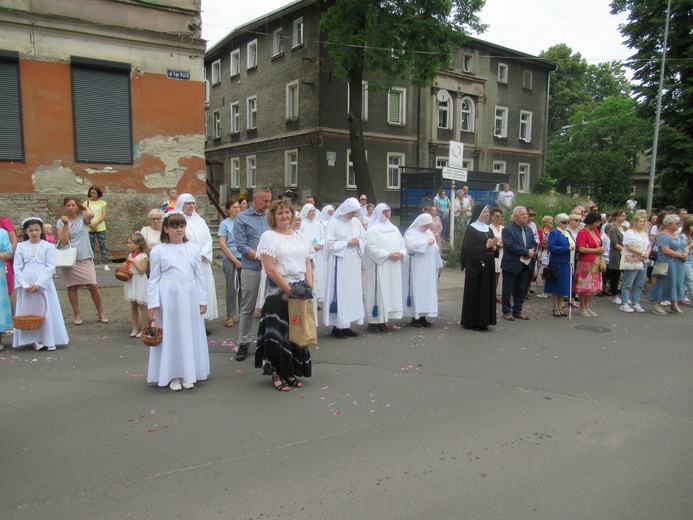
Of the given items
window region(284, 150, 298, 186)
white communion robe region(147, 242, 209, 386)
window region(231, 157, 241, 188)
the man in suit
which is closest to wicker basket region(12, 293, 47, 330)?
white communion robe region(147, 242, 209, 386)

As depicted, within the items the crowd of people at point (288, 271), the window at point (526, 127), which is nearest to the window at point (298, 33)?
the window at point (526, 127)

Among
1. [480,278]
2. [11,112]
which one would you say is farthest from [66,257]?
[11,112]

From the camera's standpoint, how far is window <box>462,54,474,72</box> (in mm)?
33219

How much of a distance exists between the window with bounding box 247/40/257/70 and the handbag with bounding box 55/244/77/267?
2575cm

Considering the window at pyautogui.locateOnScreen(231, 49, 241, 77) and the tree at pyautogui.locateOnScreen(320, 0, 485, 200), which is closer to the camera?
the tree at pyautogui.locateOnScreen(320, 0, 485, 200)

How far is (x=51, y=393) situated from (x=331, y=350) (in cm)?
343

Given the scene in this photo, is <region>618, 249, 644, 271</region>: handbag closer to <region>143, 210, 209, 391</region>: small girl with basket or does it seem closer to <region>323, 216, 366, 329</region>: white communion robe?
<region>323, 216, 366, 329</region>: white communion robe

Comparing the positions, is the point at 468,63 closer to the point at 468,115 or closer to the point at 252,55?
the point at 468,115

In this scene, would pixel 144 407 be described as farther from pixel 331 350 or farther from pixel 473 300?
pixel 473 300

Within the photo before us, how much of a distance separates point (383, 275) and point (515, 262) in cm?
265

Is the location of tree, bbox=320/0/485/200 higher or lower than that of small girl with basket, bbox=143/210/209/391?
higher

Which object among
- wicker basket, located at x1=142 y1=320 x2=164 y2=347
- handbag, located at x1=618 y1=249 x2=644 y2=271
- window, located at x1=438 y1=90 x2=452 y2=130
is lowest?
wicker basket, located at x1=142 y1=320 x2=164 y2=347

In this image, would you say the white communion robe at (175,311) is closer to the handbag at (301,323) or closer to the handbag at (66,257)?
the handbag at (301,323)

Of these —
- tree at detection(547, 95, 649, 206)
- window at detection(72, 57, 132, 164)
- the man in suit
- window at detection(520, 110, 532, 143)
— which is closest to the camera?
the man in suit
